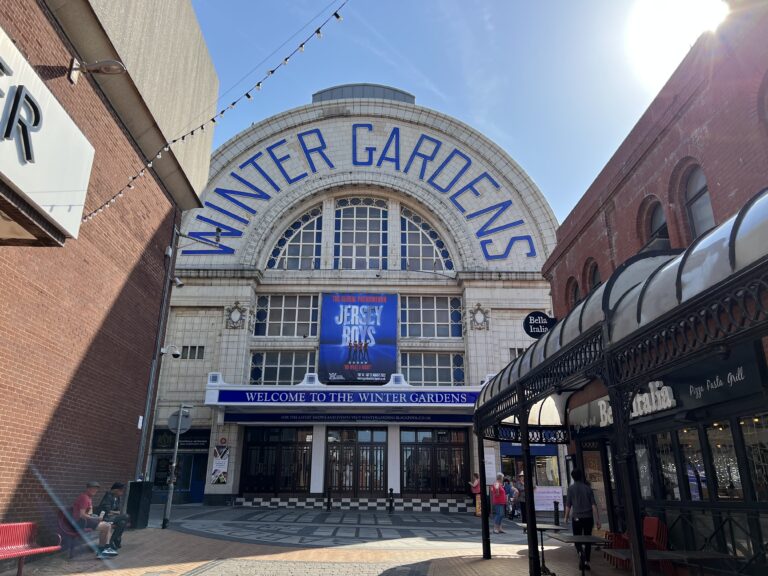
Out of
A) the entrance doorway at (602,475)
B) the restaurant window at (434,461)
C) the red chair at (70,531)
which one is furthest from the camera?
the restaurant window at (434,461)

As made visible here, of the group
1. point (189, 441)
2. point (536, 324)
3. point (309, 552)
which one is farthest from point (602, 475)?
point (189, 441)

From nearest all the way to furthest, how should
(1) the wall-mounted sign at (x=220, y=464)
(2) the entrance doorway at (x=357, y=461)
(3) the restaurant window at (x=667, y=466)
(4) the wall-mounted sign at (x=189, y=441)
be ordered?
(3) the restaurant window at (x=667, y=466) → (1) the wall-mounted sign at (x=220, y=464) → (2) the entrance doorway at (x=357, y=461) → (4) the wall-mounted sign at (x=189, y=441)

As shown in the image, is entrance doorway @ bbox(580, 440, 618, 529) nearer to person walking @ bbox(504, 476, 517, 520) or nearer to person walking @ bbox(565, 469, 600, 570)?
person walking @ bbox(565, 469, 600, 570)

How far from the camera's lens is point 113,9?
11266mm

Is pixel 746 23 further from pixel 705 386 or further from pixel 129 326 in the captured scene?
pixel 129 326

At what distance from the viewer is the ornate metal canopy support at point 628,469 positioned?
5.56m

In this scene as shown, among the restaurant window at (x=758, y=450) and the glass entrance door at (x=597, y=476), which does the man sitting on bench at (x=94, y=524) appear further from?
the glass entrance door at (x=597, y=476)

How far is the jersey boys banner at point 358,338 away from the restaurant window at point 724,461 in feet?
59.1

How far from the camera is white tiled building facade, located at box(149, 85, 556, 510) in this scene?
82.0 ft

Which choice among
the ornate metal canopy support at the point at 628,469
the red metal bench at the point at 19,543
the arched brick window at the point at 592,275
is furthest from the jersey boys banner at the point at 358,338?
the ornate metal canopy support at the point at 628,469

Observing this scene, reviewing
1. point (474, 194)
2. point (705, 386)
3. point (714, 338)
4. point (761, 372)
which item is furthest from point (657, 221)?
point (474, 194)

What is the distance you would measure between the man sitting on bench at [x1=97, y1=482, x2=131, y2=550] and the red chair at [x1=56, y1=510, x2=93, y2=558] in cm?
53

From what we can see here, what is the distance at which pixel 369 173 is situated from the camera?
29891 millimetres

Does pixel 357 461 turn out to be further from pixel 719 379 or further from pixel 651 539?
pixel 719 379
